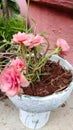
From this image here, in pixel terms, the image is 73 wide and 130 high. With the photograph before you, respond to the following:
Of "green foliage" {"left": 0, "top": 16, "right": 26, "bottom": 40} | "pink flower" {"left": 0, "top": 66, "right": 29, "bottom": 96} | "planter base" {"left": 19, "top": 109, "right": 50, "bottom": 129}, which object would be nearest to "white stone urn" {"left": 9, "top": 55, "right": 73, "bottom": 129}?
"planter base" {"left": 19, "top": 109, "right": 50, "bottom": 129}

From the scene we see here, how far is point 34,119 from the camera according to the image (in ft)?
3.76

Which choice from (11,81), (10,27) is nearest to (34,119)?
(11,81)

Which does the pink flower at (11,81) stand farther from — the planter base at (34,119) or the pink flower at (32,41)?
the planter base at (34,119)

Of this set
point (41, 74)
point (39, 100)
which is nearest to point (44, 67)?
point (41, 74)

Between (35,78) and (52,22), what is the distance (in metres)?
0.28

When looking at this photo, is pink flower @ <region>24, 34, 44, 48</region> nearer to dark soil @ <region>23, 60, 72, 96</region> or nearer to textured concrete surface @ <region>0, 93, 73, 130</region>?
dark soil @ <region>23, 60, 72, 96</region>

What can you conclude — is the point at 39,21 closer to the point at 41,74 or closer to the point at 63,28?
the point at 63,28

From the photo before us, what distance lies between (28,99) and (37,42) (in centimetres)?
19

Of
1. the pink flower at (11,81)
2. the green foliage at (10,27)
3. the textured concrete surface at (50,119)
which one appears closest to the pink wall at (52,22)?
the green foliage at (10,27)

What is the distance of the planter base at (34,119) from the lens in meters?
1.14

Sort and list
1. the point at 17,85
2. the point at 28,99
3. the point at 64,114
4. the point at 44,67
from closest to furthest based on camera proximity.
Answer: the point at 17,85
the point at 28,99
the point at 44,67
the point at 64,114

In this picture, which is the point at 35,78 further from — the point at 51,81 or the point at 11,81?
the point at 11,81

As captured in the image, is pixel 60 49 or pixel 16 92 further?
pixel 60 49

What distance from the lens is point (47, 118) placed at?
120 centimetres
